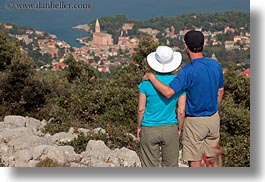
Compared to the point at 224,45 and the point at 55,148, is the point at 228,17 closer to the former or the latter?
the point at 224,45

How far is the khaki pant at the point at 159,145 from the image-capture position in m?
3.92

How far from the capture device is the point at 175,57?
405 cm

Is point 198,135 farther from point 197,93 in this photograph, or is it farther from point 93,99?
point 93,99

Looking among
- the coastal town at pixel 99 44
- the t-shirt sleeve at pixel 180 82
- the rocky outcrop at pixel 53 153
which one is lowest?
the rocky outcrop at pixel 53 153

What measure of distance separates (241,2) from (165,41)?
7.42 feet

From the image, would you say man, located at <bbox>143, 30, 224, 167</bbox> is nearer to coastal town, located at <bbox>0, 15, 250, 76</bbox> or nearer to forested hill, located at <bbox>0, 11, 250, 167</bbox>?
forested hill, located at <bbox>0, 11, 250, 167</bbox>

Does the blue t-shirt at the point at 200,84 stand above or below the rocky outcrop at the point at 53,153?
above

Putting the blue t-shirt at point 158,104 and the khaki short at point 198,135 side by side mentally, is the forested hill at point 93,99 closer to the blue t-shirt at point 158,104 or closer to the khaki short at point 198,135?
the khaki short at point 198,135

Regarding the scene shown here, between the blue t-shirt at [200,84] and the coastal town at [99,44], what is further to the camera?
the coastal town at [99,44]

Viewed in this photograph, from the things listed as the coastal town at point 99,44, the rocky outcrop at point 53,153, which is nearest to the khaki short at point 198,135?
the rocky outcrop at point 53,153

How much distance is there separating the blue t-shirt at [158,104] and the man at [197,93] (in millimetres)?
59

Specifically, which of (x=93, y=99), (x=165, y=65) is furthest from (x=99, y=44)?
(x=165, y=65)

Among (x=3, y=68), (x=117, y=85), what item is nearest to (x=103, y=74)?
(x=117, y=85)

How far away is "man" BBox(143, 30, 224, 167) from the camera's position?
150 inches
